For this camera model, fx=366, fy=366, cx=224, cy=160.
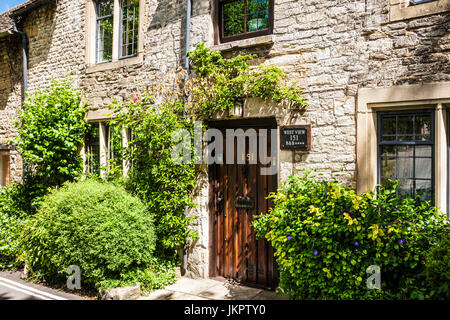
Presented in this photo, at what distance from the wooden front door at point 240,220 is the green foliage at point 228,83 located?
59 cm

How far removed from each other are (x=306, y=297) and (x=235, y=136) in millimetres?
2811

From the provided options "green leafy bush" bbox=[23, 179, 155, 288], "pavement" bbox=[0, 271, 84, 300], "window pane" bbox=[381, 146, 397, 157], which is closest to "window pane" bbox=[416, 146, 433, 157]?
"window pane" bbox=[381, 146, 397, 157]

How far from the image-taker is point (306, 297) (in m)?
4.55

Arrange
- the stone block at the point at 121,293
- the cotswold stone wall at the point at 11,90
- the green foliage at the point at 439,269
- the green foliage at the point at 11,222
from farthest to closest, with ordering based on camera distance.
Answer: the cotswold stone wall at the point at 11,90
the green foliage at the point at 11,222
the stone block at the point at 121,293
the green foliage at the point at 439,269

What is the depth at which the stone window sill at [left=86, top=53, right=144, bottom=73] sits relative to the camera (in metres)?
7.44

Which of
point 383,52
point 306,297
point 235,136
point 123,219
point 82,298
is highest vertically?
point 383,52

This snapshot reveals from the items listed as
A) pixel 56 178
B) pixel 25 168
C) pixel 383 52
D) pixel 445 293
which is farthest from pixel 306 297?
pixel 25 168

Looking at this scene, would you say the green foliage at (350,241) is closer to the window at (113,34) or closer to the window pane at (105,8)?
the window at (113,34)

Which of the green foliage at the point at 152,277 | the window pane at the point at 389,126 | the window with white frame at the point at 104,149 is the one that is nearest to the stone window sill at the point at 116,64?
the window with white frame at the point at 104,149

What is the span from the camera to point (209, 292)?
568 centimetres

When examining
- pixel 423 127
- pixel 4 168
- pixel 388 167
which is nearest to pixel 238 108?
pixel 388 167

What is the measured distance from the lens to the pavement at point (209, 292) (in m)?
5.46

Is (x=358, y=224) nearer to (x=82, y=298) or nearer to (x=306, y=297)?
(x=306, y=297)

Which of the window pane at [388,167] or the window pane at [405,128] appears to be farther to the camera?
the window pane at [388,167]
